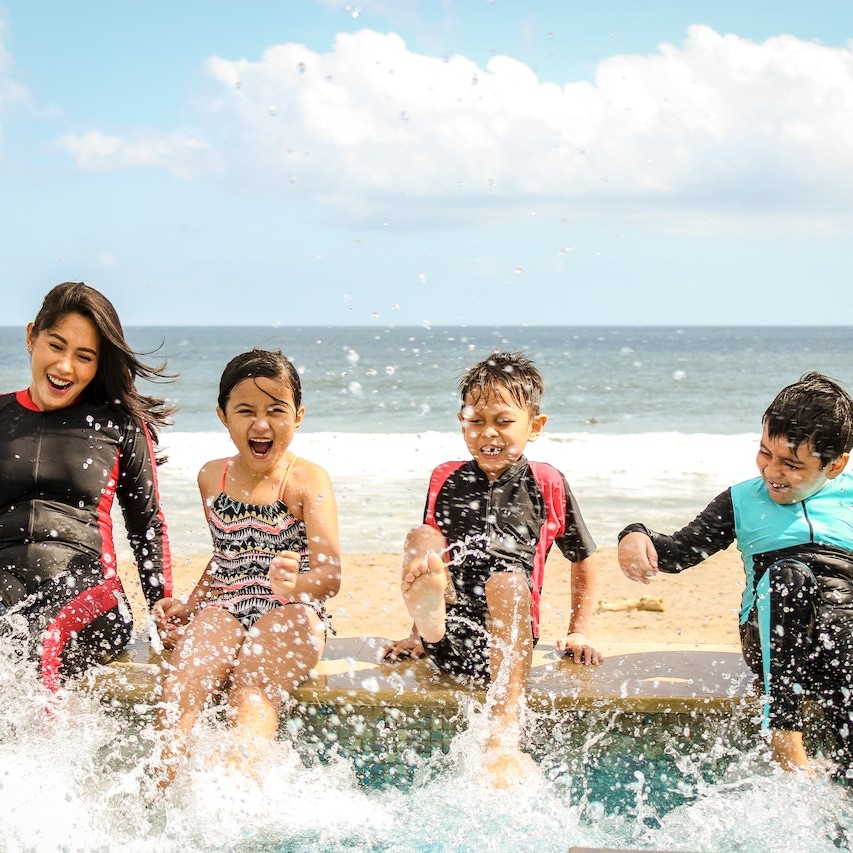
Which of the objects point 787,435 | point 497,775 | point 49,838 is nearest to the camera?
point 49,838

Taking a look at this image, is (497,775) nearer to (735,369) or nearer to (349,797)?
Answer: (349,797)

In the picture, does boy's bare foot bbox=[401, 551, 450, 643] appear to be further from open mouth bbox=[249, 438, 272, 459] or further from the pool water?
open mouth bbox=[249, 438, 272, 459]

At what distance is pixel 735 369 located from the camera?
38.5m

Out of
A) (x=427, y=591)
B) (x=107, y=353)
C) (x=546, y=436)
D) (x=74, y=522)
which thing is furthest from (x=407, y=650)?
(x=546, y=436)

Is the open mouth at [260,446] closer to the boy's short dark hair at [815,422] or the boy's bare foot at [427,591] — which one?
the boy's bare foot at [427,591]

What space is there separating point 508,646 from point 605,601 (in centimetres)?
362

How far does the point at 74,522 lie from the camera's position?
377 centimetres

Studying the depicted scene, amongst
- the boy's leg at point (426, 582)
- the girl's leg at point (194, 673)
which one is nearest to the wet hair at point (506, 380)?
the boy's leg at point (426, 582)

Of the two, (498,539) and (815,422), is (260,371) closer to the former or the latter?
(498,539)

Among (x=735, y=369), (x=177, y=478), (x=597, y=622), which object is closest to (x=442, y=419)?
(x=177, y=478)

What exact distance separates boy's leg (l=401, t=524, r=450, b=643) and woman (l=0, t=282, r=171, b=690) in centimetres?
105

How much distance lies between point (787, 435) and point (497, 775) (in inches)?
56.6

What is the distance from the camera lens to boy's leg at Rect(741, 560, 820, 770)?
3129 millimetres

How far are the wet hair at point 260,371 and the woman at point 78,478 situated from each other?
49cm
